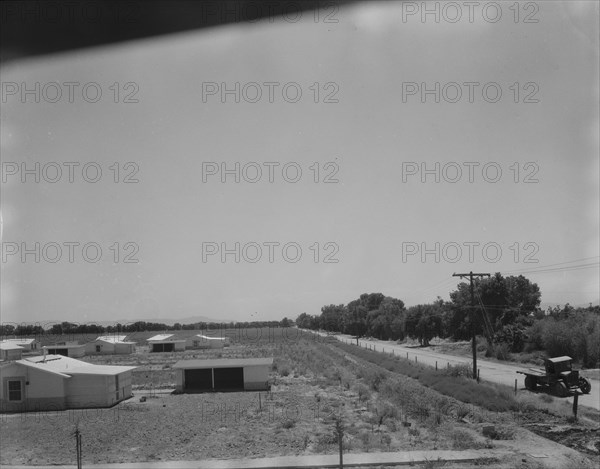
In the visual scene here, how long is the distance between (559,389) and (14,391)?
1993 cm

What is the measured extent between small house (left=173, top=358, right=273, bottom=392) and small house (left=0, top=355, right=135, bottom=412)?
161 inches

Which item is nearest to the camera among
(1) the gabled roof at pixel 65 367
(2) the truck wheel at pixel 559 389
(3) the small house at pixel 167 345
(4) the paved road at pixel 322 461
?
(4) the paved road at pixel 322 461

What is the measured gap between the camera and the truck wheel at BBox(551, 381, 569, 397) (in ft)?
58.9

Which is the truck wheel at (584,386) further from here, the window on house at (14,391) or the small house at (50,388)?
the window on house at (14,391)

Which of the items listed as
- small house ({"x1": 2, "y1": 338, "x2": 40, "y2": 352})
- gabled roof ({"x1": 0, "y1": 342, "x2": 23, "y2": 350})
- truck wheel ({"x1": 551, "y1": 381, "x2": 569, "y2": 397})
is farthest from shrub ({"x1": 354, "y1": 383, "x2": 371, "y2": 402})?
small house ({"x1": 2, "y1": 338, "x2": 40, "y2": 352})

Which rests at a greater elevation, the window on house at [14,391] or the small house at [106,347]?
the window on house at [14,391]

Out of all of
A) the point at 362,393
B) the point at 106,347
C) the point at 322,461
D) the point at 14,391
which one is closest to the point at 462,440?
the point at 322,461

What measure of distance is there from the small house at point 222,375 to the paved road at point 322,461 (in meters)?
13.0

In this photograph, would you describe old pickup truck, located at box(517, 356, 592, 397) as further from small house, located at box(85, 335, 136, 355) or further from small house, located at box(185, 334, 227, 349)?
small house, located at box(85, 335, 136, 355)

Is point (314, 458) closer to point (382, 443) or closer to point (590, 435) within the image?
point (382, 443)

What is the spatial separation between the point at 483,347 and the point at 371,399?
2170cm

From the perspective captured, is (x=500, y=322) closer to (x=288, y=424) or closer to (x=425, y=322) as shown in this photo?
(x=425, y=322)

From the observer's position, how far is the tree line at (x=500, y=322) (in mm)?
29125

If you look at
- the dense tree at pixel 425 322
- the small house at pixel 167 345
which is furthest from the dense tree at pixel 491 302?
the small house at pixel 167 345
